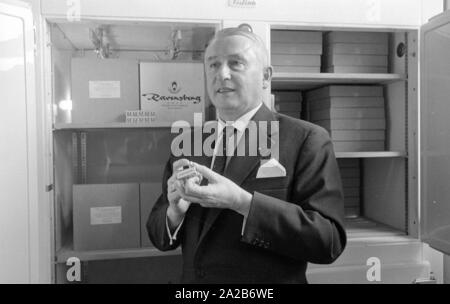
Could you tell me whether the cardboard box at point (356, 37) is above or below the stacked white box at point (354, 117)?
above

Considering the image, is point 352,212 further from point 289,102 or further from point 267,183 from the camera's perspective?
point 267,183

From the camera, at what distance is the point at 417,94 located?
64.2 inches

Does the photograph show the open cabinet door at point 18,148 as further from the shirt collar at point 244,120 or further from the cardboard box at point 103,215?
the shirt collar at point 244,120

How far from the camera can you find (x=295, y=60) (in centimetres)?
170

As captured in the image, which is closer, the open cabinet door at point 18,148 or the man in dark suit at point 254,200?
the man in dark suit at point 254,200

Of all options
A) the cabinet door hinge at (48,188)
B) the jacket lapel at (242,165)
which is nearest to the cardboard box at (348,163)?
the jacket lapel at (242,165)

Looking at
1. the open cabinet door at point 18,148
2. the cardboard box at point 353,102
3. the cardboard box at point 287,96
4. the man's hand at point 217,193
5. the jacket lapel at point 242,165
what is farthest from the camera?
the cardboard box at point 287,96

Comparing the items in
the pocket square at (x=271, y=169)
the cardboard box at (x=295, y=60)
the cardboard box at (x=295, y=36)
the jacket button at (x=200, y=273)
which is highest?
the cardboard box at (x=295, y=36)

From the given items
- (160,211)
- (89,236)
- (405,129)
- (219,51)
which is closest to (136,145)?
(89,236)

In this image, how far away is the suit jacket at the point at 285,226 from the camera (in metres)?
1.09

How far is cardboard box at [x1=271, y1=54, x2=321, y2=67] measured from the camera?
1.68m

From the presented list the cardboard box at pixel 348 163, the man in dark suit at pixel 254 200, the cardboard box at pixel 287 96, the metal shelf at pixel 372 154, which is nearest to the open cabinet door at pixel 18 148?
the man in dark suit at pixel 254 200

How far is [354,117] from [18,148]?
1340mm

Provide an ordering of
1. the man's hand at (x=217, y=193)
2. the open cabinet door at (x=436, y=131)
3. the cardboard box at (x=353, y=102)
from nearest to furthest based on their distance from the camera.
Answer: the man's hand at (x=217, y=193) → the open cabinet door at (x=436, y=131) → the cardboard box at (x=353, y=102)
